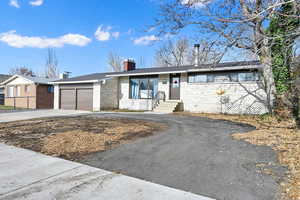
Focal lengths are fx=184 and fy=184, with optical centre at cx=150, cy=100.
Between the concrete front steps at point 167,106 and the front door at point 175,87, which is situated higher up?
the front door at point 175,87

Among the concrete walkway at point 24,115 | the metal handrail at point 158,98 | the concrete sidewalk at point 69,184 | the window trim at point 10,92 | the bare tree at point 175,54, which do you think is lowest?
the concrete sidewalk at point 69,184

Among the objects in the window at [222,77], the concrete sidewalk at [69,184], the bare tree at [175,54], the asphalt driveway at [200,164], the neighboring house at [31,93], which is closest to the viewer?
the concrete sidewalk at [69,184]

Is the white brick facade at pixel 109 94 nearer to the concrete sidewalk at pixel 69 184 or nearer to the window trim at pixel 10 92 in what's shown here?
the concrete sidewalk at pixel 69 184

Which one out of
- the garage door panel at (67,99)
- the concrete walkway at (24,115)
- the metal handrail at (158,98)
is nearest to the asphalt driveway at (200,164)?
the concrete walkway at (24,115)

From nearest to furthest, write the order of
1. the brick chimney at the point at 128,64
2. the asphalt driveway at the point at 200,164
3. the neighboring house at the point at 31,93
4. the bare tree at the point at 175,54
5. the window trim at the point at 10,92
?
the asphalt driveway at the point at 200,164
the brick chimney at the point at 128,64
the neighboring house at the point at 31,93
the window trim at the point at 10,92
the bare tree at the point at 175,54

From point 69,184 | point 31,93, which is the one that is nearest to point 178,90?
point 69,184

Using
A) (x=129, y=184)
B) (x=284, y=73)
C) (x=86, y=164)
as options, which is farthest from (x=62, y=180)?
(x=284, y=73)

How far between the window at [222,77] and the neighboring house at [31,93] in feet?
52.7

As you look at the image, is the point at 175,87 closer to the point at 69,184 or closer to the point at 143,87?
the point at 143,87

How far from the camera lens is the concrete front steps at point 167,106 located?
13698mm

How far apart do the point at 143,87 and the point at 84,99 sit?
18.0ft

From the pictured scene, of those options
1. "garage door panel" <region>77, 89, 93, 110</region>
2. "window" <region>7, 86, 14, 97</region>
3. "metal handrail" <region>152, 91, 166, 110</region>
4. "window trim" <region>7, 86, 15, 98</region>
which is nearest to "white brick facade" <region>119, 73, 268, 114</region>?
"metal handrail" <region>152, 91, 166, 110</region>

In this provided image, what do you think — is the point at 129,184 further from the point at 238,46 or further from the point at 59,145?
the point at 238,46

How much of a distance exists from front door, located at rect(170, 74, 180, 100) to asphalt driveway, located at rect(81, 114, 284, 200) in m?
9.02
